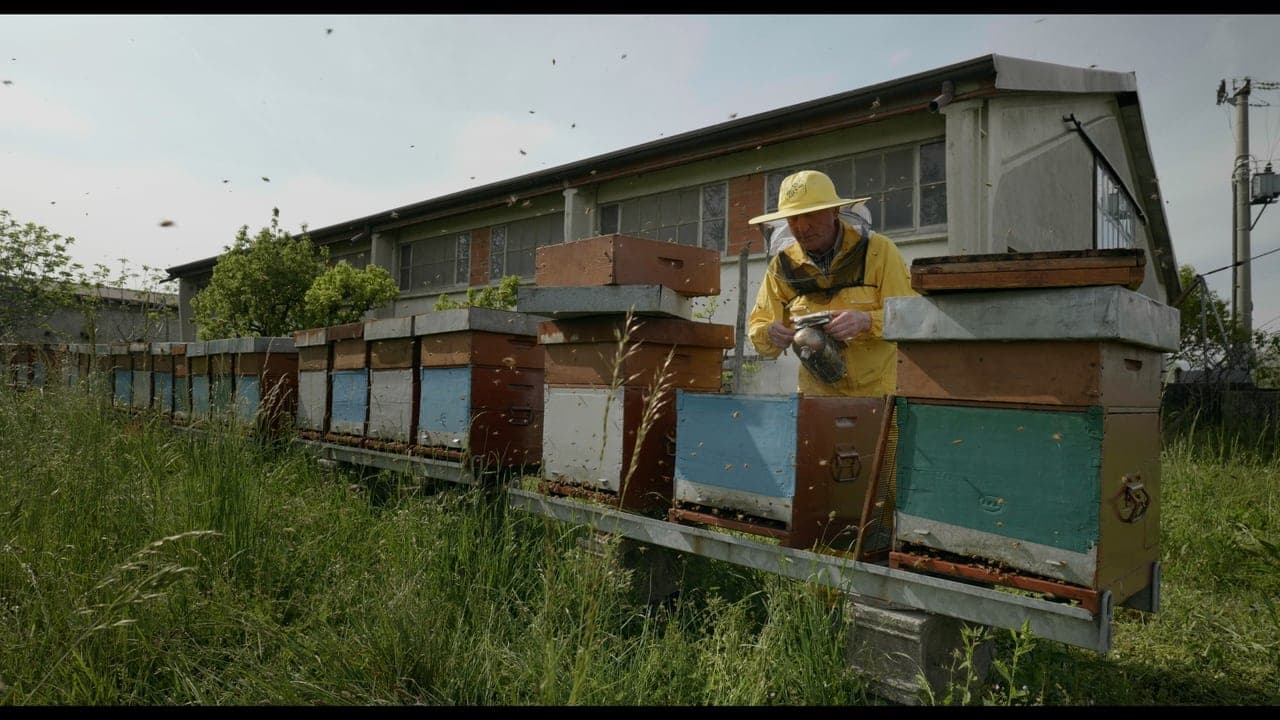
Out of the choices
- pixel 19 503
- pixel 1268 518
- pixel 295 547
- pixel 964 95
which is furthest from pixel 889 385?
pixel 964 95

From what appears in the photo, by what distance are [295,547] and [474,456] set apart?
951 mm

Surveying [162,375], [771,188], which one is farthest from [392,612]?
[771,188]

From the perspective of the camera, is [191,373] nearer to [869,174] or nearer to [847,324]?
[847,324]

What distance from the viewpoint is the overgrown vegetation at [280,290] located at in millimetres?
11250

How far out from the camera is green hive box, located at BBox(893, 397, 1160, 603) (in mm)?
1846

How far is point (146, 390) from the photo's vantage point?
7105 mm

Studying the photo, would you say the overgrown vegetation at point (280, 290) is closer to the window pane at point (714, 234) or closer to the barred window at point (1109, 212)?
the window pane at point (714, 234)

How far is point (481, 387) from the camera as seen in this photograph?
3.78 metres

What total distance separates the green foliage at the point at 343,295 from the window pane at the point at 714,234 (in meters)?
5.41

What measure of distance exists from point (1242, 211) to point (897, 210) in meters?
12.5

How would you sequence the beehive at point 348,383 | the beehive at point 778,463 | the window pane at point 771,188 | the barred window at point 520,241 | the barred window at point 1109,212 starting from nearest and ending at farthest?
1. the beehive at point 778,463
2. the beehive at point 348,383
3. the window pane at point 771,188
4. the barred window at point 1109,212
5. the barred window at point 520,241

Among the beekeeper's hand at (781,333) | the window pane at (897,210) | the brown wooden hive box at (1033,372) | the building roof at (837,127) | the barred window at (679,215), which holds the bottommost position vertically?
the brown wooden hive box at (1033,372)

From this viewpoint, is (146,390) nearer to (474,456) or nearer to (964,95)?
(474,456)

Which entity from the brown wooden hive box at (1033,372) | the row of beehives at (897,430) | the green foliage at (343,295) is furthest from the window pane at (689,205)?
the brown wooden hive box at (1033,372)
